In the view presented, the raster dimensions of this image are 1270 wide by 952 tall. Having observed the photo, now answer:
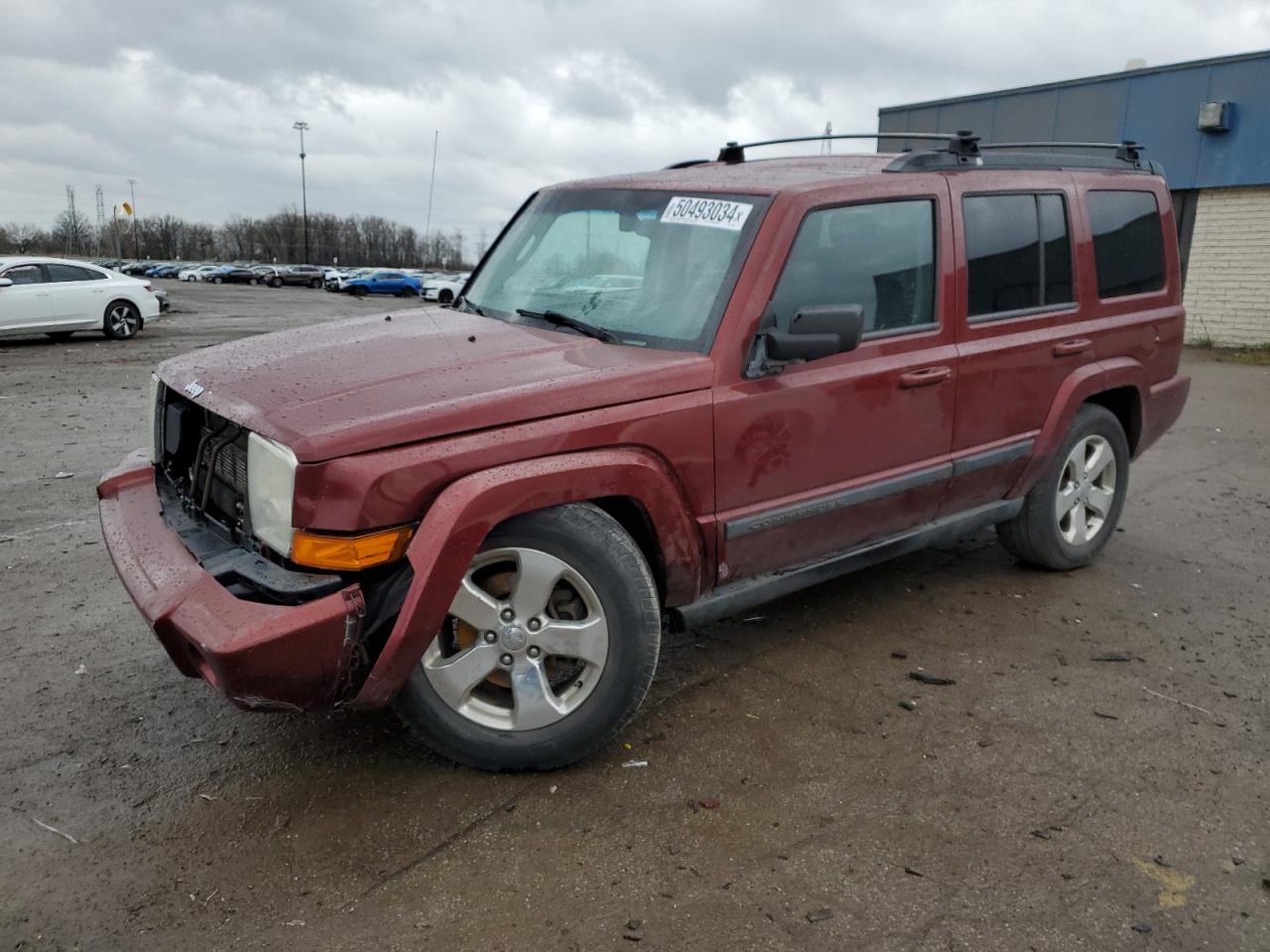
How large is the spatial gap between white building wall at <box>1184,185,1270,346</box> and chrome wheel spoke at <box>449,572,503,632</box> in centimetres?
1738

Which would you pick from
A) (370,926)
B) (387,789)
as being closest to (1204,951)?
(370,926)

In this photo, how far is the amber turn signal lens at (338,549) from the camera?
8.86 ft

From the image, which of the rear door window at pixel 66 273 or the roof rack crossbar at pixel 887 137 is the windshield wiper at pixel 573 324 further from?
the rear door window at pixel 66 273

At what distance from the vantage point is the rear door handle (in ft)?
14.8

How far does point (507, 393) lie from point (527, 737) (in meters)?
1.04

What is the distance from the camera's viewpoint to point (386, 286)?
5050 cm

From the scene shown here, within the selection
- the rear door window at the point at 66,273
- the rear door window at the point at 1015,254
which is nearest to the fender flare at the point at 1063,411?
the rear door window at the point at 1015,254

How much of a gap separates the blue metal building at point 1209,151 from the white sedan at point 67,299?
17.0m

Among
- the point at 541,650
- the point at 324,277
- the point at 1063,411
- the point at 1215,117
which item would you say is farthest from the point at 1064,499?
the point at 324,277

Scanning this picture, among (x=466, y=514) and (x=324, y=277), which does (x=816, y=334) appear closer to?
(x=466, y=514)

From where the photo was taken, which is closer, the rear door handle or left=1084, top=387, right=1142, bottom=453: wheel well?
the rear door handle

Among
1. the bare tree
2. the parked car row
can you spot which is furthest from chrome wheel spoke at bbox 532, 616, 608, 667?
the bare tree

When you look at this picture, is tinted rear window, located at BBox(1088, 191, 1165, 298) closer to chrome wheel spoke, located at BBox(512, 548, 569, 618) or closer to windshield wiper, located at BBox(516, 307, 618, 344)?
windshield wiper, located at BBox(516, 307, 618, 344)

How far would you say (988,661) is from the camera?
4.05 metres
